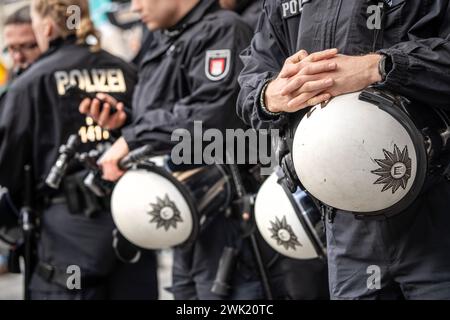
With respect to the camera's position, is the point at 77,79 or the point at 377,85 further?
the point at 77,79

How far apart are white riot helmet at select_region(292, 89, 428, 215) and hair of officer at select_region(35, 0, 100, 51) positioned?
2.10 m

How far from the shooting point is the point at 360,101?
6.42 feet

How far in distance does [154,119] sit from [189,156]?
22 centimetres

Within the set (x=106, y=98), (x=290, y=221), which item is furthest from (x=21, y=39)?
(x=290, y=221)

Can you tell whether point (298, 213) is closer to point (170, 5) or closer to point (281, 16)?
point (281, 16)

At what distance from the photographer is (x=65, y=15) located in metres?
3.77

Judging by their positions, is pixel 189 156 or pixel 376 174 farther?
pixel 189 156

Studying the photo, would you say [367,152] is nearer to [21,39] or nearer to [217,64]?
[217,64]

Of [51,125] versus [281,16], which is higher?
[281,16]

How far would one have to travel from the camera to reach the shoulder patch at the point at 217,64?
3.08m

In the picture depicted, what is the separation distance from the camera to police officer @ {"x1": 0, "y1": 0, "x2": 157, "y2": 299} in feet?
12.0

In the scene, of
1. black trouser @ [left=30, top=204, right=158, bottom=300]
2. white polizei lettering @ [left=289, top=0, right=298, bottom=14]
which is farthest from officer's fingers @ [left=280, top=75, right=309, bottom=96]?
black trouser @ [left=30, top=204, right=158, bottom=300]

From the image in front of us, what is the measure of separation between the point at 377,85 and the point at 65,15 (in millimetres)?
2230
